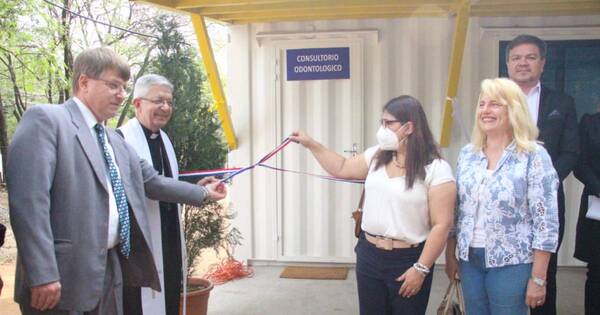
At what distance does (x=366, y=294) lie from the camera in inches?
112

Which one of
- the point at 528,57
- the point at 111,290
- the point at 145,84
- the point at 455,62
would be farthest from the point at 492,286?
the point at 455,62

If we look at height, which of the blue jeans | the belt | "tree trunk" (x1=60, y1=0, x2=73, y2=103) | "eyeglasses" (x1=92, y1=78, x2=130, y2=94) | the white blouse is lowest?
the blue jeans

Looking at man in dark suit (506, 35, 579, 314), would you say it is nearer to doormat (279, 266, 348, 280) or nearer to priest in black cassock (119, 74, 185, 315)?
priest in black cassock (119, 74, 185, 315)

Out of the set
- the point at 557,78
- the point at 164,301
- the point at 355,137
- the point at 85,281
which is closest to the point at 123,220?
the point at 85,281

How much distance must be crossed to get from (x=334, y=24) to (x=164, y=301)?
366 cm

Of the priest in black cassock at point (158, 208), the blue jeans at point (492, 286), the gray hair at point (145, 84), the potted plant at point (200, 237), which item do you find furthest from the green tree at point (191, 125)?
the blue jeans at point (492, 286)

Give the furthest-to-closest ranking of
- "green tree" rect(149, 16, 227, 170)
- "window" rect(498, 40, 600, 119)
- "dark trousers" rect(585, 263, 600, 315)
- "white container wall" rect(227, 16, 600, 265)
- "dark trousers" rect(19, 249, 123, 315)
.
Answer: "white container wall" rect(227, 16, 600, 265) < "window" rect(498, 40, 600, 119) < "green tree" rect(149, 16, 227, 170) < "dark trousers" rect(585, 263, 600, 315) < "dark trousers" rect(19, 249, 123, 315)

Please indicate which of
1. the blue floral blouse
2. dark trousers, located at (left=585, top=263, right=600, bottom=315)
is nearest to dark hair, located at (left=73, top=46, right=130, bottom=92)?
the blue floral blouse

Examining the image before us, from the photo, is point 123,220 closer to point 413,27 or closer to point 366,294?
point 366,294

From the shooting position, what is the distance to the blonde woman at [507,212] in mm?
2512

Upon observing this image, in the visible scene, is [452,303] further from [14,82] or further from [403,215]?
[14,82]

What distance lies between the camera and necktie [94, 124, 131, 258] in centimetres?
243

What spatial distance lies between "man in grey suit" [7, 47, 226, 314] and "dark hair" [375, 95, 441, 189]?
1309 mm

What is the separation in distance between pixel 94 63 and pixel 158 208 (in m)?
1.28
